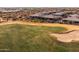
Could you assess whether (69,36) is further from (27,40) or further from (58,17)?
(27,40)

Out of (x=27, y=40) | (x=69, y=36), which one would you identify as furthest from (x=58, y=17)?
(x=27, y=40)

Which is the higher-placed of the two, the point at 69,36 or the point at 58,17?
the point at 58,17

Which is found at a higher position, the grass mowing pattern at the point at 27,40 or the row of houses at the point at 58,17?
the row of houses at the point at 58,17

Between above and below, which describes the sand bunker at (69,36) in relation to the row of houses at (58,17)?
below

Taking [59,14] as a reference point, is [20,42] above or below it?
below

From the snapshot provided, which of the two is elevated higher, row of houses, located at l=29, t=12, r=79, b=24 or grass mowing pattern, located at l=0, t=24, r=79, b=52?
row of houses, located at l=29, t=12, r=79, b=24
